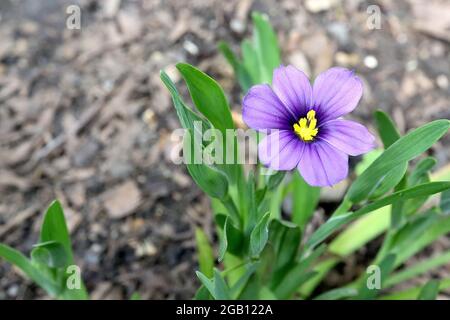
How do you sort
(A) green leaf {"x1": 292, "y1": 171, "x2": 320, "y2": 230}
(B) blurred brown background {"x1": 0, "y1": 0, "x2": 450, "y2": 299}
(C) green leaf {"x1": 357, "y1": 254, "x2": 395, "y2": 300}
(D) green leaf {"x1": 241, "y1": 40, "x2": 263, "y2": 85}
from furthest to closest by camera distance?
(B) blurred brown background {"x1": 0, "y1": 0, "x2": 450, "y2": 299}, (D) green leaf {"x1": 241, "y1": 40, "x2": 263, "y2": 85}, (A) green leaf {"x1": 292, "y1": 171, "x2": 320, "y2": 230}, (C) green leaf {"x1": 357, "y1": 254, "x2": 395, "y2": 300}

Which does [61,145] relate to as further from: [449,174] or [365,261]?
[449,174]

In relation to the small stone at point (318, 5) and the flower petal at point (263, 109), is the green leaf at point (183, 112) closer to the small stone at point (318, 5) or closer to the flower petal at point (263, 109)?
the flower petal at point (263, 109)

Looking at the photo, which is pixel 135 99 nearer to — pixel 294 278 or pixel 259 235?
pixel 294 278

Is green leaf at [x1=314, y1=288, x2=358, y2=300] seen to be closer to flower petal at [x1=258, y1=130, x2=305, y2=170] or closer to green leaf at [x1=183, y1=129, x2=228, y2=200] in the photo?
green leaf at [x1=183, y1=129, x2=228, y2=200]

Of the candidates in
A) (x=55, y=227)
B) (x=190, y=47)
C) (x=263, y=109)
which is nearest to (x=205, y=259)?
(x=55, y=227)

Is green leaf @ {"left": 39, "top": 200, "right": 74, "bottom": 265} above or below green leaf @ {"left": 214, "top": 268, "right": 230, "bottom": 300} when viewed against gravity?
above

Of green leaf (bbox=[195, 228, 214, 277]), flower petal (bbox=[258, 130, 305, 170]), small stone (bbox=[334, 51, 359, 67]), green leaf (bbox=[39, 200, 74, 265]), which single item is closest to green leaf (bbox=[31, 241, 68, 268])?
green leaf (bbox=[39, 200, 74, 265])

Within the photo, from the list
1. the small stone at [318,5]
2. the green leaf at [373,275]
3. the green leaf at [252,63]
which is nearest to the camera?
the green leaf at [373,275]

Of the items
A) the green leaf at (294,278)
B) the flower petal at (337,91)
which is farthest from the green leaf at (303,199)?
the flower petal at (337,91)
